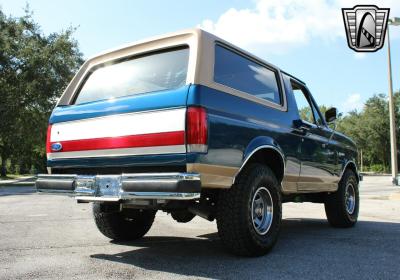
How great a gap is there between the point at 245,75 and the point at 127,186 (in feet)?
6.00

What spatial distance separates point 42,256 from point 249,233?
7.00 feet

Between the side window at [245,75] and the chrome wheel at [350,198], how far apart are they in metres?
2.58

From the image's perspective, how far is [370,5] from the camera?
1254 centimetres

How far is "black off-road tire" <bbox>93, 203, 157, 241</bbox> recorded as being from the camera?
5.45 meters

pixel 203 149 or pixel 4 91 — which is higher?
pixel 4 91

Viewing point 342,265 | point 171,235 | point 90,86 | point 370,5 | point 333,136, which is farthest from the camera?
point 370,5

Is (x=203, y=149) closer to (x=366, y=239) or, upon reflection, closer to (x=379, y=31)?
(x=366, y=239)

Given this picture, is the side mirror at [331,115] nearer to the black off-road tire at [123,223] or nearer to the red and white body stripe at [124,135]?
the black off-road tire at [123,223]

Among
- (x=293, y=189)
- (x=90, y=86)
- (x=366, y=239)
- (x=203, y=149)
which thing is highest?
(x=90, y=86)

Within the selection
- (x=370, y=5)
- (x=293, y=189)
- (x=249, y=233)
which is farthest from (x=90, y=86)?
(x=370, y=5)

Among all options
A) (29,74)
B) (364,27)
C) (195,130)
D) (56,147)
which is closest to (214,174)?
(195,130)

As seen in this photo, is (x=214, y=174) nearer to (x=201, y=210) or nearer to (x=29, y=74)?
(x=201, y=210)

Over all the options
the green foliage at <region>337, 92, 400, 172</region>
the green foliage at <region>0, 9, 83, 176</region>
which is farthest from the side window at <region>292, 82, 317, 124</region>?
the green foliage at <region>337, 92, 400, 172</region>

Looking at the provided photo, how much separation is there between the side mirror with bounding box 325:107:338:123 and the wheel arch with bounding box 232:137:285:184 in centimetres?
193
